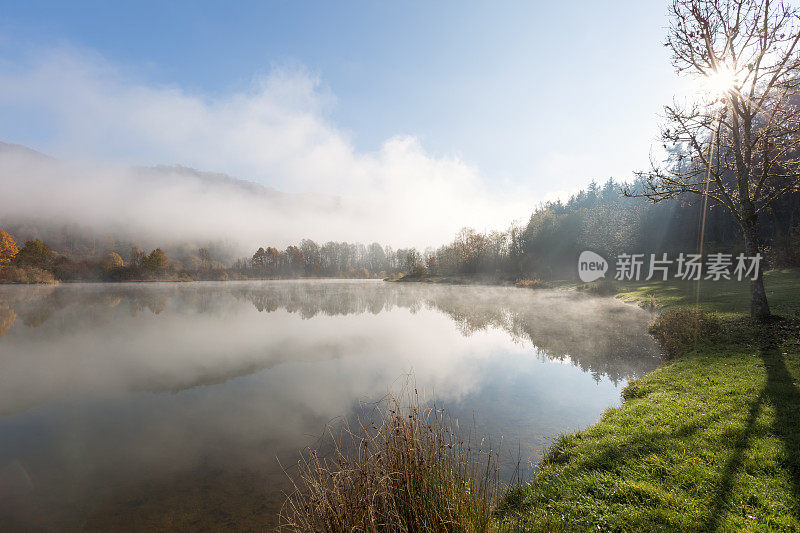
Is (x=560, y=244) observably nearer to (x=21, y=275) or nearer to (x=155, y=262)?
(x=155, y=262)

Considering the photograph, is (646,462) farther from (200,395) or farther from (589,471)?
(200,395)

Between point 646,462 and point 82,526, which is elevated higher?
point 646,462

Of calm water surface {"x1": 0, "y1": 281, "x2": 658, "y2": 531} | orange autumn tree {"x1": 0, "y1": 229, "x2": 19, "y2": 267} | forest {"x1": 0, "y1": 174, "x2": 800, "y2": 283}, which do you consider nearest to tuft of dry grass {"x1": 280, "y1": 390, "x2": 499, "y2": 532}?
calm water surface {"x1": 0, "y1": 281, "x2": 658, "y2": 531}

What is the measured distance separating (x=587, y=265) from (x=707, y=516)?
58.6 meters

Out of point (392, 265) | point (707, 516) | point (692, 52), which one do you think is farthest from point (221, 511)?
point (392, 265)

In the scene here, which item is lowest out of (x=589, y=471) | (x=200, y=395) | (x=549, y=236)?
(x=200, y=395)

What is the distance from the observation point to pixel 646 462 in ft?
15.6

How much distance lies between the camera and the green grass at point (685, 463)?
3.69 meters

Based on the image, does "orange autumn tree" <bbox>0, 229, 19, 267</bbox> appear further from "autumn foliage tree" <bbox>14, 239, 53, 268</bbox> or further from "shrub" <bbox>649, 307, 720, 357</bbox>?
"shrub" <bbox>649, 307, 720, 357</bbox>

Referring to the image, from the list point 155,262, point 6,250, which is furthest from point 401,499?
point 155,262

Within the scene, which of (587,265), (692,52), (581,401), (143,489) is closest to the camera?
(143,489)

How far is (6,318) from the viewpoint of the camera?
64.3ft

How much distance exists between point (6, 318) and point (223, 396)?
23.4 meters

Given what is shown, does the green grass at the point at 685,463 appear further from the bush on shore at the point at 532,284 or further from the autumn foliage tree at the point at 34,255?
the autumn foliage tree at the point at 34,255
